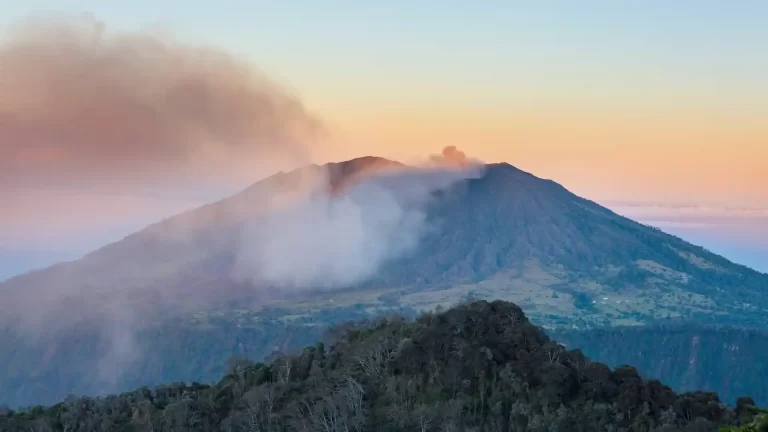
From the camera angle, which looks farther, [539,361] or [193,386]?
[193,386]

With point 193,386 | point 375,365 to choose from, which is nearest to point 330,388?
point 375,365

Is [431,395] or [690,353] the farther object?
[690,353]

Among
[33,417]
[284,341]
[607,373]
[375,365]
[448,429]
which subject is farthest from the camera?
[284,341]

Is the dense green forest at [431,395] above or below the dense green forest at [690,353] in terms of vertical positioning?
above

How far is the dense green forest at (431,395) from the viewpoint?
62.6 meters

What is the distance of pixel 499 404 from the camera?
6384 cm

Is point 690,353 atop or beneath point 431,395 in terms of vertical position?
beneath

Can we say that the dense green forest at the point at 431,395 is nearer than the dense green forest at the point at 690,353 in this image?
Yes

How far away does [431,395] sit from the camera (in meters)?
67.0

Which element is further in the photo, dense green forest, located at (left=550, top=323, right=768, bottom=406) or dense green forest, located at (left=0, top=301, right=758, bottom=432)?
dense green forest, located at (left=550, top=323, right=768, bottom=406)

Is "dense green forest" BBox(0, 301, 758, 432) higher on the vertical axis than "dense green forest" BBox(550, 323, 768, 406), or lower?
higher

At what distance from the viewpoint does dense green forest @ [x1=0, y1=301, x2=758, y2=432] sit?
62.6 meters

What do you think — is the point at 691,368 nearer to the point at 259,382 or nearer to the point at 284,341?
the point at 284,341

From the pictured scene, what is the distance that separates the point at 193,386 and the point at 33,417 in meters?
11.1
